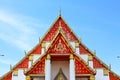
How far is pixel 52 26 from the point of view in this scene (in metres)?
18.9

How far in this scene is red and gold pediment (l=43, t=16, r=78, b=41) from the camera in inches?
726

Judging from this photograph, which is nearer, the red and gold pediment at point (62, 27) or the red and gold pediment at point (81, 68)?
the red and gold pediment at point (81, 68)

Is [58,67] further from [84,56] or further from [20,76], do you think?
[20,76]

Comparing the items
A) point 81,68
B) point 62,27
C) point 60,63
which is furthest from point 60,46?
point 62,27

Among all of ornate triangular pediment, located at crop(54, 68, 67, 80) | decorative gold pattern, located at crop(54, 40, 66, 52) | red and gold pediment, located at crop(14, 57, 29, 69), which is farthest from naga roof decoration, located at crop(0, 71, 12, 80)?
decorative gold pattern, located at crop(54, 40, 66, 52)

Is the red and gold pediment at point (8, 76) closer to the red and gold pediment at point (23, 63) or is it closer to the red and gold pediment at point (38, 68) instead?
the red and gold pediment at point (23, 63)

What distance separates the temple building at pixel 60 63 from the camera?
1595 centimetres

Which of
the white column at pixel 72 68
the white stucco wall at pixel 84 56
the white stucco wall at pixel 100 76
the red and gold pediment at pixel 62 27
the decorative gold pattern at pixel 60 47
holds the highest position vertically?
the red and gold pediment at pixel 62 27

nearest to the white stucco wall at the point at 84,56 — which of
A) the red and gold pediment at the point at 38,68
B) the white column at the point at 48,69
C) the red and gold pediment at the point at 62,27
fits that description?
the red and gold pediment at the point at 62,27

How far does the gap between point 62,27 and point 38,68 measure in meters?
4.06

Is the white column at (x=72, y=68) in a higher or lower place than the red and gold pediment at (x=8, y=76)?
higher

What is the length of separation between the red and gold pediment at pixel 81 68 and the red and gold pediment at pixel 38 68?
2.01m

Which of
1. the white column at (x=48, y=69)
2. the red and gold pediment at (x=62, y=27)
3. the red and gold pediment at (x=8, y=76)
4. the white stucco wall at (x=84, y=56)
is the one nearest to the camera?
the white column at (x=48, y=69)

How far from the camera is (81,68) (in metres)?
16.1
